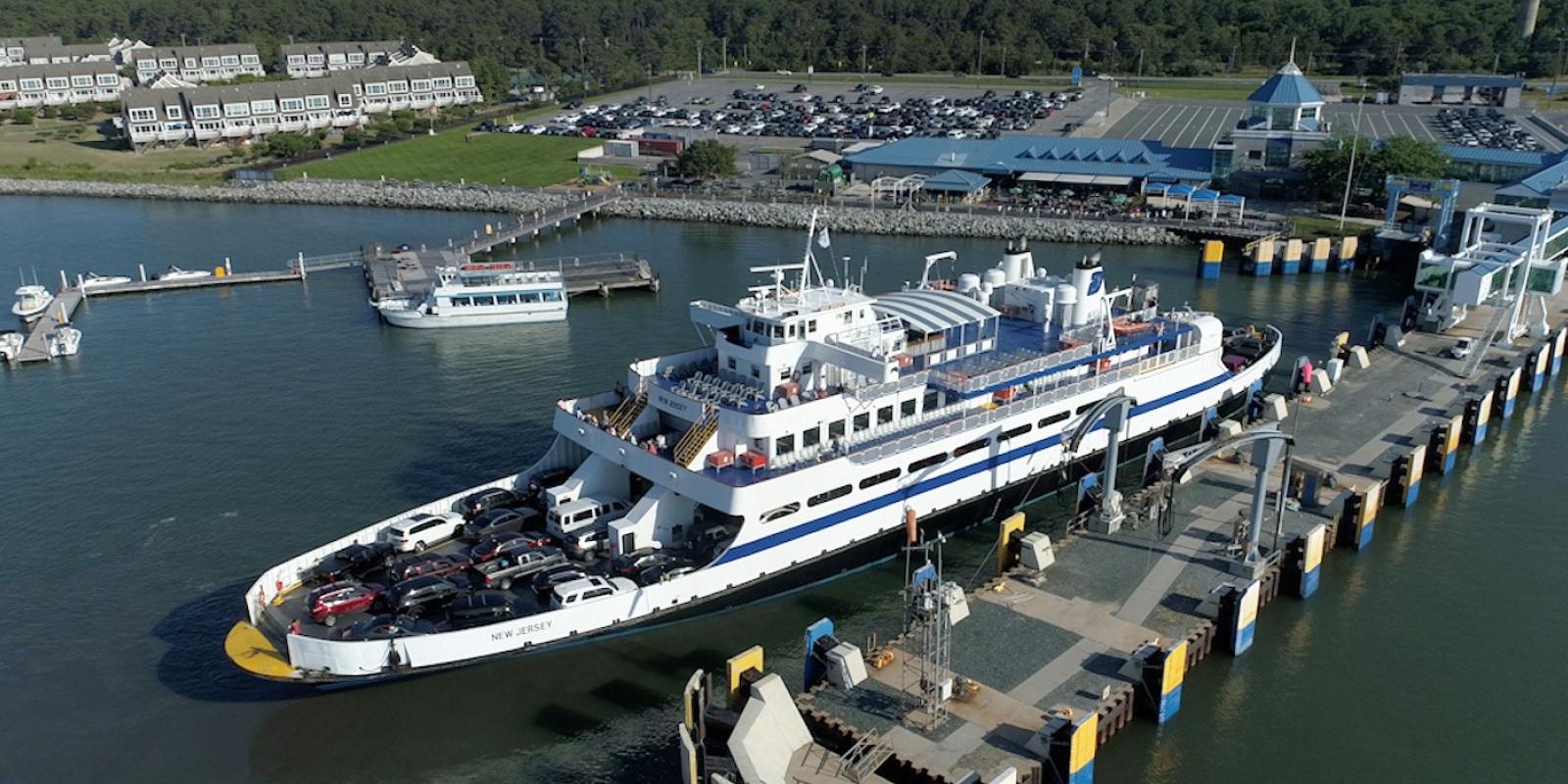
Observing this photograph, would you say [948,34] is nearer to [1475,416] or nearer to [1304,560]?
[1475,416]

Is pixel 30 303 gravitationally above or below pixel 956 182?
below

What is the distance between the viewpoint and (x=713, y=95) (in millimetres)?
148000

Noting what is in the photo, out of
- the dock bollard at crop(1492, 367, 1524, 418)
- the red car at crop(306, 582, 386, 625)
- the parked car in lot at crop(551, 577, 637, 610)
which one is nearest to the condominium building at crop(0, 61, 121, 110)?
the red car at crop(306, 582, 386, 625)

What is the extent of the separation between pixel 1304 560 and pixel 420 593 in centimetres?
2619

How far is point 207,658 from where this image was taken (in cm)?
3156

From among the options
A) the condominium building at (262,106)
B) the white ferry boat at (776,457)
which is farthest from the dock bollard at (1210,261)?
the condominium building at (262,106)

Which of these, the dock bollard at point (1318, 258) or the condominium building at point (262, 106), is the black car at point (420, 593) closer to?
the dock bollard at point (1318, 258)

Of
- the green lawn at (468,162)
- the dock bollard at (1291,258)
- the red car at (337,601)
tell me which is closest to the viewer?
the red car at (337,601)

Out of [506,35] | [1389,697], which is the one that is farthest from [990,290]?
[506,35]

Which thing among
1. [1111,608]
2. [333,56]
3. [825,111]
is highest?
[333,56]

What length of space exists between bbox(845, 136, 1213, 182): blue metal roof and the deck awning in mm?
56815

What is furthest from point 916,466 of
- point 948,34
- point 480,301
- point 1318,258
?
point 948,34

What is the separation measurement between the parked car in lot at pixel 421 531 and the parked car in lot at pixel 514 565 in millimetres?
2557

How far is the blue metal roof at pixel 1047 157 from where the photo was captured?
92.9 meters
